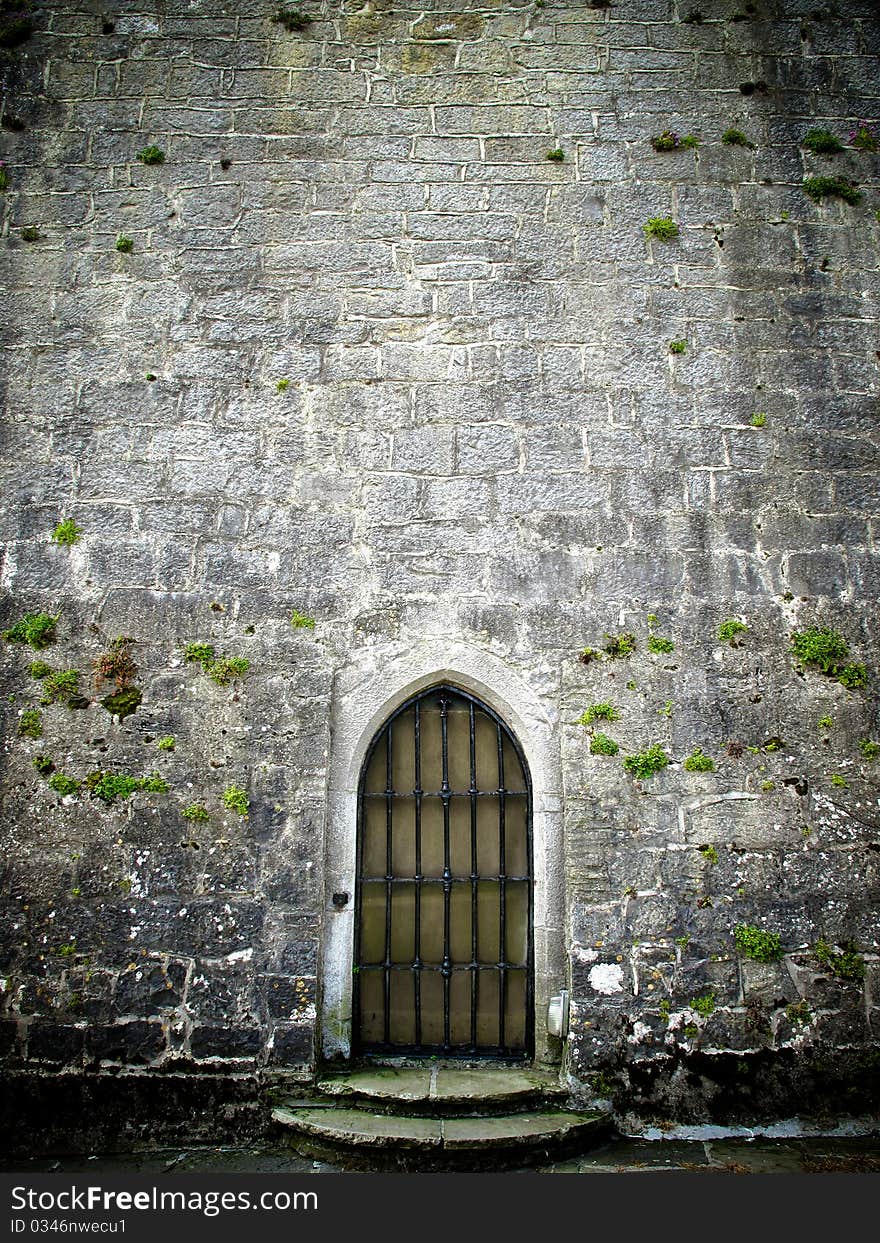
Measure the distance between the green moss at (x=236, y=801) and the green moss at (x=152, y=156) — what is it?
3640mm

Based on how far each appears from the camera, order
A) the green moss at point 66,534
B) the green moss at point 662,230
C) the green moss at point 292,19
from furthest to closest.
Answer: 1. the green moss at point 292,19
2. the green moss at point 662,230
3. the green moss at point 66,534

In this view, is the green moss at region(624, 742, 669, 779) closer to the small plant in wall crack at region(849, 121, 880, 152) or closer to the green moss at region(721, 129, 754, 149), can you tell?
the green moss at region(721, 129, 754, 149)

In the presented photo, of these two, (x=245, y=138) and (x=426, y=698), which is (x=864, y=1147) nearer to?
(x=426, y=698)

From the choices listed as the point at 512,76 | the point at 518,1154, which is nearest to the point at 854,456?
the point at 512,76

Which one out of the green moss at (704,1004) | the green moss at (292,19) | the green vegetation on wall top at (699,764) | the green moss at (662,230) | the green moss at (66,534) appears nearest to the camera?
the green moss at (704,1004)

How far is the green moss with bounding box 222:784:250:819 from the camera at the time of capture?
394cm

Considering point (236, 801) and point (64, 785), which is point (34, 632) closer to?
point (64, 785)

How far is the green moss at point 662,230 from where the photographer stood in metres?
4.56

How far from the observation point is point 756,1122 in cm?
364

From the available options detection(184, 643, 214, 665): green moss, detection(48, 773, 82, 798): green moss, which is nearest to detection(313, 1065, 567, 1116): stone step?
detection(48, 773, 82, 798): green moss

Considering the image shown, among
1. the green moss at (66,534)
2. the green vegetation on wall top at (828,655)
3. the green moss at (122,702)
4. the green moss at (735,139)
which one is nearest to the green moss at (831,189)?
the green moss at (735,139)

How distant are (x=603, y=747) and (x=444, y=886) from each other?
1053 millimetres

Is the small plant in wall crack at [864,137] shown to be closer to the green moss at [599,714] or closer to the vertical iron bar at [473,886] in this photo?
the green moss at [599,714]

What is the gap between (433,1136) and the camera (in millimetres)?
3311
